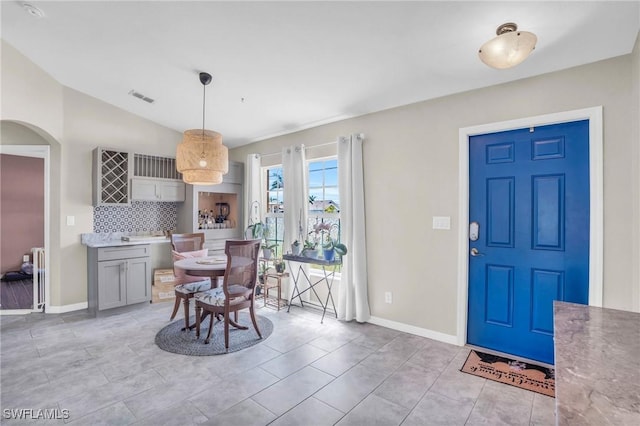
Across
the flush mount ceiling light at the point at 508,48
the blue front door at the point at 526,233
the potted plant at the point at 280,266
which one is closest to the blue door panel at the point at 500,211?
the blue front door at the point at 526,233

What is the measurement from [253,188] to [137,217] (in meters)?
1.85

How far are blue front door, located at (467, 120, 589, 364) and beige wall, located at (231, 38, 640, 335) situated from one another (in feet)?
0.55

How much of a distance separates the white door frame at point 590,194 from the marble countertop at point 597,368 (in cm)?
133

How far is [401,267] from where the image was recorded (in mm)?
3455

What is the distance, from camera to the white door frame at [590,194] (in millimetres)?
2387

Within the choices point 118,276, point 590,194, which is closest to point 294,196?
point 118,276

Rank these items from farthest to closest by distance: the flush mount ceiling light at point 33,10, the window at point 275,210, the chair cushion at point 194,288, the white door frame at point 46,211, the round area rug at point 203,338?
the window at point 275,210
the white door frame at point 46,211
the chair cushion at point 194,288
the round area rug at point 203,338
the flush mount ceiling light at point 33,10

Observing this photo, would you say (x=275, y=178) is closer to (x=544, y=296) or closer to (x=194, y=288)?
(x=194, y=288)

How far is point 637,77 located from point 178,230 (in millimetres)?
5675

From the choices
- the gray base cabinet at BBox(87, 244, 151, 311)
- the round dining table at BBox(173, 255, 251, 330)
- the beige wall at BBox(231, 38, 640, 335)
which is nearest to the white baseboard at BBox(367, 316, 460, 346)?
the beige wall at BBox(231, 38, 640, 335)

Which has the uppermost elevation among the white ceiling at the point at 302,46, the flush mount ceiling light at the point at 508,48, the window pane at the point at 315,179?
the white ceiling at the point at 302,46

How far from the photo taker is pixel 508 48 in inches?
70.8

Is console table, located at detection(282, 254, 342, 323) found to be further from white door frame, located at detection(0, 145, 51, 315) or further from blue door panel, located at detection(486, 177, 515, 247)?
white door frame, located at detection(0, 145, 51, 315)

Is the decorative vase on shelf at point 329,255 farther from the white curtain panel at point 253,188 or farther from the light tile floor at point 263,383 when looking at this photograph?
the white curtain panel at point 253,188
